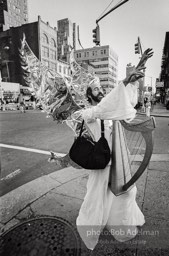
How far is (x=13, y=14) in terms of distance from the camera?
73125 mm

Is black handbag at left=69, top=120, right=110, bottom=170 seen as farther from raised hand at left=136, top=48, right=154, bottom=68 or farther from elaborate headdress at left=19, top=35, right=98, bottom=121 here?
raised hand at left=136, top=48, right=154, bottom=68

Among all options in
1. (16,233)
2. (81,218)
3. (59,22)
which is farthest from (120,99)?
(59,22)

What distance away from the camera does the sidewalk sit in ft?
6.63

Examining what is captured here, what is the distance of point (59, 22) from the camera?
352 ft

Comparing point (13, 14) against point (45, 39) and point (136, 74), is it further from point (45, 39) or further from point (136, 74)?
point (136, 74)

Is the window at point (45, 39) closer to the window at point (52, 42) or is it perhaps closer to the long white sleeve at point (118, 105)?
the window at point (52, 42)

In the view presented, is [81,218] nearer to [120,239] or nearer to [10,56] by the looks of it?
[120,239]

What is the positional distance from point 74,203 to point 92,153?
4.44 ft

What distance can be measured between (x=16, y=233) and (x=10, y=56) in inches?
2349

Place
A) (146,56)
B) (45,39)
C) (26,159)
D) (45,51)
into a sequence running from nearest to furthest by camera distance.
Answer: (146,56) < (26,159) < (45,39) < (45,51)

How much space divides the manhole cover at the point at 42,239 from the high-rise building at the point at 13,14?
72487mm

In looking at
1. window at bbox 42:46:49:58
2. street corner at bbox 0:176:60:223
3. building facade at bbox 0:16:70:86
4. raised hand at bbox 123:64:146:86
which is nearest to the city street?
street corner at bbox 0:176:60:223

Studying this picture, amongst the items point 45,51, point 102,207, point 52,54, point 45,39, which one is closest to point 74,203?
point 102,207

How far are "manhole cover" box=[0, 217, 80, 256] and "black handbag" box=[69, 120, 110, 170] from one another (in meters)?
0.96
